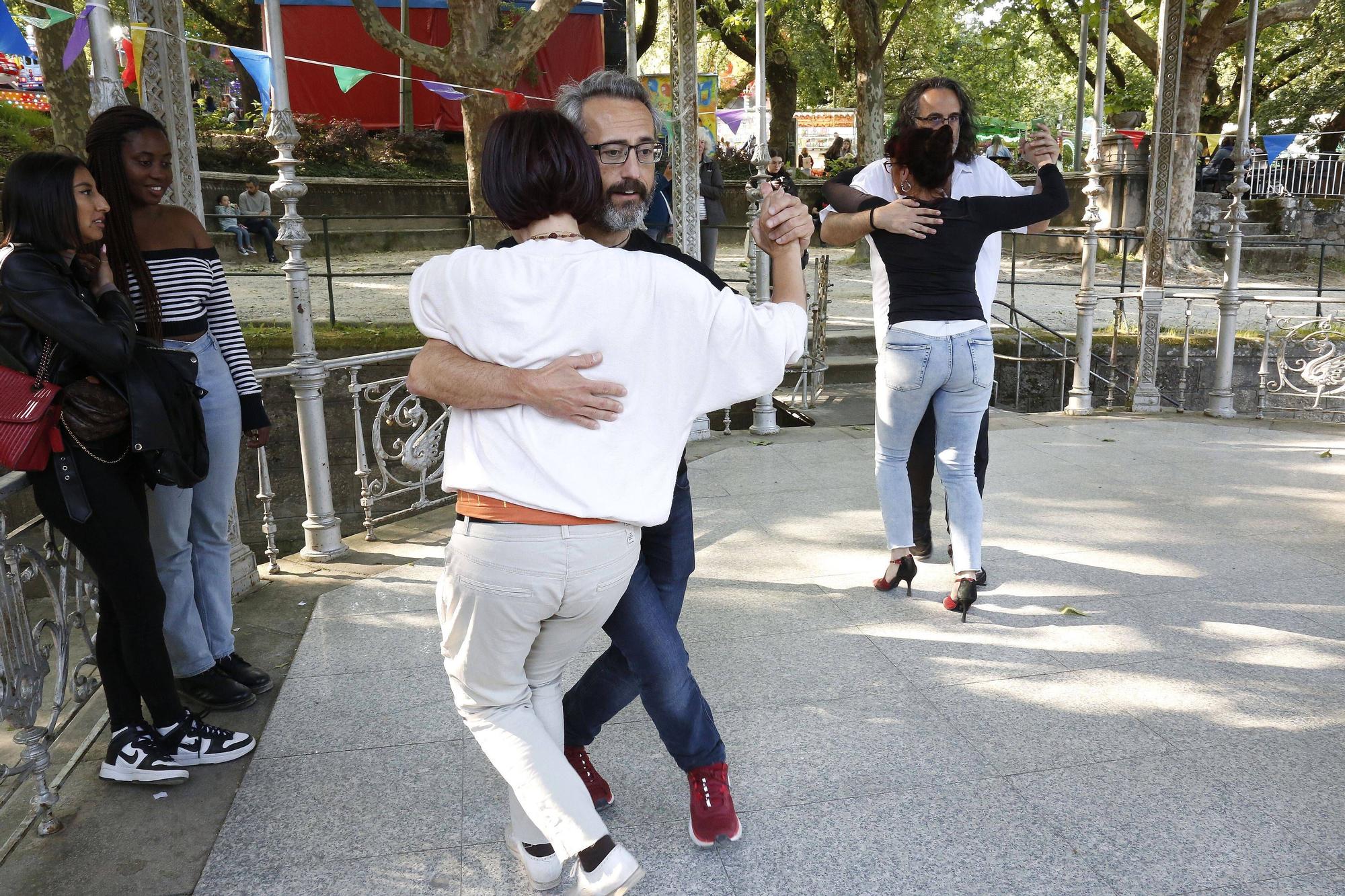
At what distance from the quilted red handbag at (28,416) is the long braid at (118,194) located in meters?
0.52

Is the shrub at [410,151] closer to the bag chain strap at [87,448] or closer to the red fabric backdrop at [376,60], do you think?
the red fabric backdrop at [376,60]

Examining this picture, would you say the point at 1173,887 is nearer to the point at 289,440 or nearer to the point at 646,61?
the point at 289,440

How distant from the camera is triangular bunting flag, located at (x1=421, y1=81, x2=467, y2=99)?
7660 millimetres

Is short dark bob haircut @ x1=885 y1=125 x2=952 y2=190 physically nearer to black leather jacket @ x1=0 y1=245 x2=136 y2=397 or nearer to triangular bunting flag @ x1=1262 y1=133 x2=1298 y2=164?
black leather jacket @ x1=0 y1=245 x2=136 y2=397

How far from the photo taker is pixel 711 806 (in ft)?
7.89

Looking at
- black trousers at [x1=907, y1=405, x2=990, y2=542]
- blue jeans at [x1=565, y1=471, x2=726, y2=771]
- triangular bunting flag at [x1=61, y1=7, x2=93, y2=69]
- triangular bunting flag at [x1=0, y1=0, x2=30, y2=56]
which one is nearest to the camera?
blue jeans at [x1=565, y1=471, x2=726, y2=771]

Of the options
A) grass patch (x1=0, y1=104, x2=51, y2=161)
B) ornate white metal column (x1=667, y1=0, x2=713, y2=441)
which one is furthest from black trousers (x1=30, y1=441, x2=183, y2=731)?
grass patch (x1=0, y1=104, x2=51, y2=161)

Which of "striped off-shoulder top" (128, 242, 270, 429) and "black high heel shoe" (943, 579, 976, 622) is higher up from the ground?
"striped off-shoulder top" (128, 242, 270, 429)

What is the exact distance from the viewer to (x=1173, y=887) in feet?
7.36

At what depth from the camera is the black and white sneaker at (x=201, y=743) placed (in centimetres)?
283

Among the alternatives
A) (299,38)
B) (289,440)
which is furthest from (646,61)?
(289,440)

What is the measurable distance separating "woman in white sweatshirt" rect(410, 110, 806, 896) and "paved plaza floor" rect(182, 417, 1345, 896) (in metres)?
0.54

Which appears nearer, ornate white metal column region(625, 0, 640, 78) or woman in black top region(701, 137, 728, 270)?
ornate white metal column region(625, 0, 640, 78)

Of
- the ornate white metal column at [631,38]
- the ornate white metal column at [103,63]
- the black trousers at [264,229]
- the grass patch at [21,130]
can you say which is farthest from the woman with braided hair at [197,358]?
the black trousers at [264,229]
